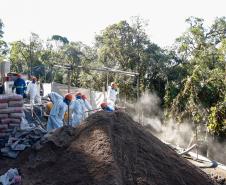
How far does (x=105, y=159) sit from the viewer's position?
5.36 m

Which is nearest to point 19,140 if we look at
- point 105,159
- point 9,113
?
point 9,113

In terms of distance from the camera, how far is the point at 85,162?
5438mm

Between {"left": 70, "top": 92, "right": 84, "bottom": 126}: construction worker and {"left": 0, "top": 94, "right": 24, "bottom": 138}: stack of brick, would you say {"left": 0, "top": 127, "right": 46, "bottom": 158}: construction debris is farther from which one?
{"left": 70, "top": 92, "right": 84, "bottom": 126}: construction worker

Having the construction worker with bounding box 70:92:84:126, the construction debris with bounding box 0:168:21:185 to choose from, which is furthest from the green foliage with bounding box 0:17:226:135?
the construction debris with bounding box 0:168:21:185

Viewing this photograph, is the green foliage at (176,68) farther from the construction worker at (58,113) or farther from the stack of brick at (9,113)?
the stack of brick at (9,113)

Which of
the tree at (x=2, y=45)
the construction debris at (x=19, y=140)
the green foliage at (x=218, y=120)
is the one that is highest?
the tree at (x=2, y=45)

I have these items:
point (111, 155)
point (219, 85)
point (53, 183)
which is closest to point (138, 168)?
point (111, 155)

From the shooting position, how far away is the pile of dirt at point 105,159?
Result: 5.20 metres

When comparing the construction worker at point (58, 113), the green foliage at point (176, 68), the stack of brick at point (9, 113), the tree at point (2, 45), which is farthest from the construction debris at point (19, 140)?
the tree at point (2, 45)

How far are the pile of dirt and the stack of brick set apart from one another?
3.16 ft

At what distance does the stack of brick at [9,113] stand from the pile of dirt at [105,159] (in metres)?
0.96

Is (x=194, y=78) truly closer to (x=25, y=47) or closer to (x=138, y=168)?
(x=138, y=168)

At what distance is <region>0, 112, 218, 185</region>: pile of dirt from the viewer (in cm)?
520

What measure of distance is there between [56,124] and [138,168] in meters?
4.58
